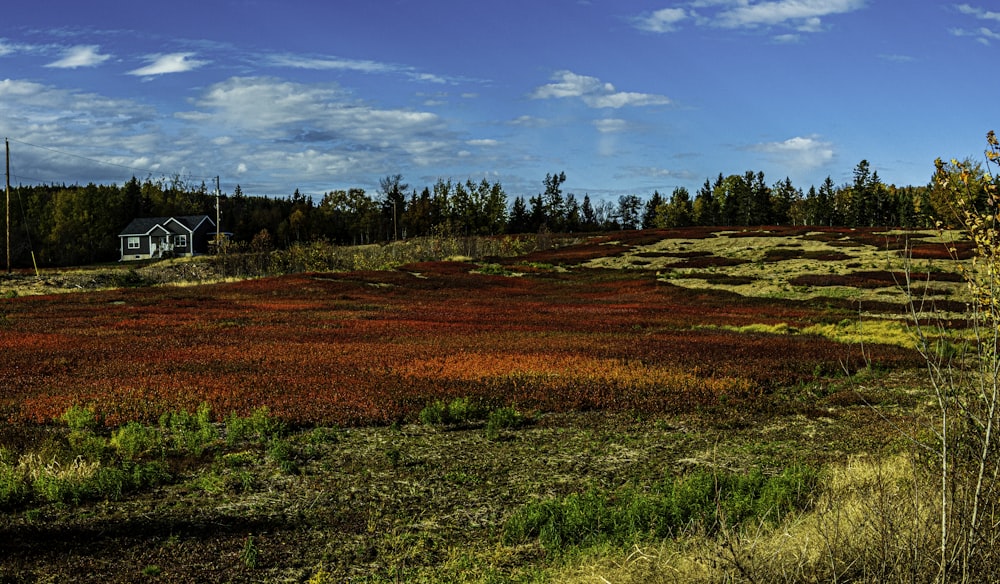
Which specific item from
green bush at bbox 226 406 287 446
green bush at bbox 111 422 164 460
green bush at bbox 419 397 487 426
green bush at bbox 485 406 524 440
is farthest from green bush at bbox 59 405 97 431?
green bush at bbox 485 406 524 440

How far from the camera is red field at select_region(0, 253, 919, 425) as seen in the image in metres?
13.7

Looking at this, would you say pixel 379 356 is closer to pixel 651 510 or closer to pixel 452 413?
pixel 452 413

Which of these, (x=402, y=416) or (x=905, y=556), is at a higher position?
(x=905, y=556)

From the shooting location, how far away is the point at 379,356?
1855cm

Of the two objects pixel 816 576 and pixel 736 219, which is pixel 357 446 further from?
pixel 736 219

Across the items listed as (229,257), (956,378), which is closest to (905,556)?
(956,378)

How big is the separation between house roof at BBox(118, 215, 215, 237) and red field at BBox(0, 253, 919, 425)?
8171cm

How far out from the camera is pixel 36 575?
629 centimetres

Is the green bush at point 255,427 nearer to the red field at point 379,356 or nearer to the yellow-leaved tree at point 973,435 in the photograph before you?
the red field at point 379,356

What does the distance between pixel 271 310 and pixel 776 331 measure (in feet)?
69.8

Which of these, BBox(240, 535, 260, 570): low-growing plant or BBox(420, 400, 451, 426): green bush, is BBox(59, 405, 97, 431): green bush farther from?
Answer: BBox(240, 535, 260, 570): low-growing plant

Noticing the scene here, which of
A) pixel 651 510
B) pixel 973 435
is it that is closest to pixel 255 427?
pixel 651 510

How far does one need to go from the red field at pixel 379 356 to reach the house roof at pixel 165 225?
8171cm

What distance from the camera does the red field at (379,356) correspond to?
13664mm
